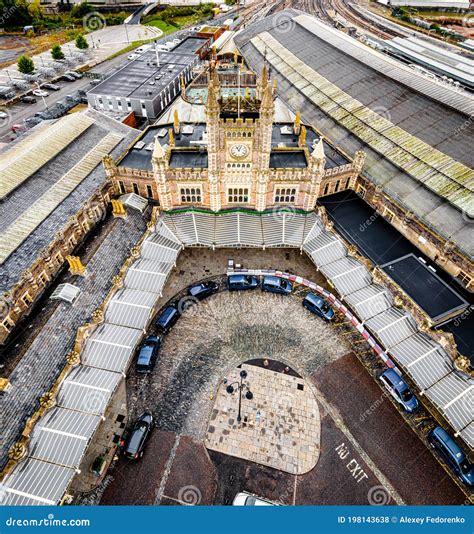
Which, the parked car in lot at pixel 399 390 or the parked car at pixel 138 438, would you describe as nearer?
the parked car at pixel 138 438

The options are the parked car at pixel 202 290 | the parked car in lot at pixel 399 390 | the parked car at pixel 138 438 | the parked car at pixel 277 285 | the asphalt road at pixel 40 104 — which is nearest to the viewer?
the parked car at pixel 138 438

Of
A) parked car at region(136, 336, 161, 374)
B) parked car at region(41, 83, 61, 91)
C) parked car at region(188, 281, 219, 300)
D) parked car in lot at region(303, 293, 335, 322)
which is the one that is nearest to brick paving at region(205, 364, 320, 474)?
parked car at region(136, 336, 161, 374)

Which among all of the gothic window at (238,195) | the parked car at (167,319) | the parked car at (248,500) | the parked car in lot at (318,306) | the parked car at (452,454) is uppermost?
the gothic window at (238,195)

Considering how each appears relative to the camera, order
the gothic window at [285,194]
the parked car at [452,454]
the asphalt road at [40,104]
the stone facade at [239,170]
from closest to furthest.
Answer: the parked car at [452,454] < the stone facade at [239,170] < the gothic window at [285,194] < the asphalt road at [40,104]

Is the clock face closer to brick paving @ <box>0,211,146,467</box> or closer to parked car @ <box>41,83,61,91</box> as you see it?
brick paving @ <box>0,211,146,467</box>

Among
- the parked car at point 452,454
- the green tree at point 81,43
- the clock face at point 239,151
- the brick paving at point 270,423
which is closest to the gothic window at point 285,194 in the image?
the clock face at point 239,151

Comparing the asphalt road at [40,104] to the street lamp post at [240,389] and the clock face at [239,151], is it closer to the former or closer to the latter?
the clock face at [239,151]
